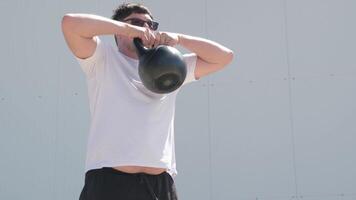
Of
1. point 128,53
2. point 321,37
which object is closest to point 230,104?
point 321,37

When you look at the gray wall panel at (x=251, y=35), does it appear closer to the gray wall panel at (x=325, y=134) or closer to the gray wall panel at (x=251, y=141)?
the gray wall panel at (x=251, y=141)

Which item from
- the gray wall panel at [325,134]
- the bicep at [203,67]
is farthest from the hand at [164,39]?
the gray wall panel at [325,134]

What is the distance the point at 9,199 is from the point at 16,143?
37 centimetres

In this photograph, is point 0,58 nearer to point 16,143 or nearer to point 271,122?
point 16,143

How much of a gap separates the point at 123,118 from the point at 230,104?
1854 mm

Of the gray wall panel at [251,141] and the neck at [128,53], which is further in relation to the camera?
the gray wall panel at [251,141]

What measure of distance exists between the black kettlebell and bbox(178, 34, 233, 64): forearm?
0.13 m

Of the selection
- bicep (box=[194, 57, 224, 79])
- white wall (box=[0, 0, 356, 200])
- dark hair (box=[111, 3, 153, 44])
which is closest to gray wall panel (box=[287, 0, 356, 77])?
white wall (box=[0, 0, 356, 200])

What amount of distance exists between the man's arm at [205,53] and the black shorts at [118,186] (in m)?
0.51

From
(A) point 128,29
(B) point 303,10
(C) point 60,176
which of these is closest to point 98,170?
(A) point 128,29

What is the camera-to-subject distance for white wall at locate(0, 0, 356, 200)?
3283mm

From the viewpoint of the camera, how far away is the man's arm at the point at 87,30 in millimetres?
1600

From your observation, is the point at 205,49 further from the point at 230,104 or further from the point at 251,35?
the point at 251,35

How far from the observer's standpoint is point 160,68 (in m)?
1.64
